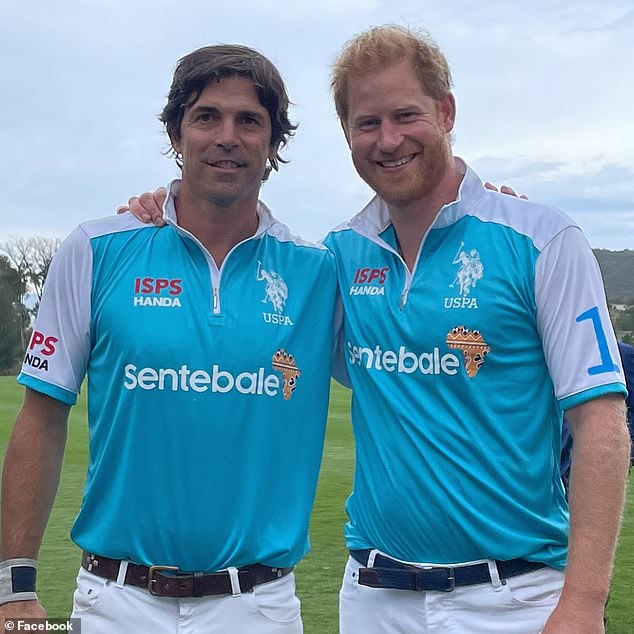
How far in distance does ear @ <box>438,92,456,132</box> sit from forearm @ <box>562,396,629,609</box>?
1177 millimetres

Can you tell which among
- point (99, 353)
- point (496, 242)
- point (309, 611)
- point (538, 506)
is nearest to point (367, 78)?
point (496, 242)

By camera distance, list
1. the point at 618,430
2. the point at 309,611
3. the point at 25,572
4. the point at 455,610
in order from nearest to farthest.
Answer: the point at 618,430
the point at 455,610
the point at 25,572
the point at 309,611

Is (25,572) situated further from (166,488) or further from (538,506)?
(538,506)

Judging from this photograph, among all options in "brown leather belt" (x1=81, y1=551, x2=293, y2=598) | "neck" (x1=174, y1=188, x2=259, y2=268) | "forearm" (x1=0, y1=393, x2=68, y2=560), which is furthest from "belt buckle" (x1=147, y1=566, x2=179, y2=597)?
"neck" (x1=174, y1=188, x2=259, y2=268)

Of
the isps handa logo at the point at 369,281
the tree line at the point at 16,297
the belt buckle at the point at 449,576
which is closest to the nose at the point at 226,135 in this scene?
the isps handa logo at the point at 369,281

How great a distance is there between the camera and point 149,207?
12.5ft

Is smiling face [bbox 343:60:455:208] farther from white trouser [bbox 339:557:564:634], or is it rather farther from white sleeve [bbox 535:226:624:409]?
white trouser [bbox 339:557:564:634]

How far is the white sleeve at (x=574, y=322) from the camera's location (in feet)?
10.1

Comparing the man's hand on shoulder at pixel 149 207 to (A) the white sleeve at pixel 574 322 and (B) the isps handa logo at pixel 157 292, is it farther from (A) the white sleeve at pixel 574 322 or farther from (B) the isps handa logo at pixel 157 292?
(A) the white sleeve at pixel 574 322

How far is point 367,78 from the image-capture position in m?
3.49

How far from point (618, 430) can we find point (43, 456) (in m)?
2.01

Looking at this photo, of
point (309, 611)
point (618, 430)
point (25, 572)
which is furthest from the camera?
point (309, 611)

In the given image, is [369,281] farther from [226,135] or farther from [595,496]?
[595,496]

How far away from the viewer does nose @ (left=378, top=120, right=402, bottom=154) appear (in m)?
3.43
